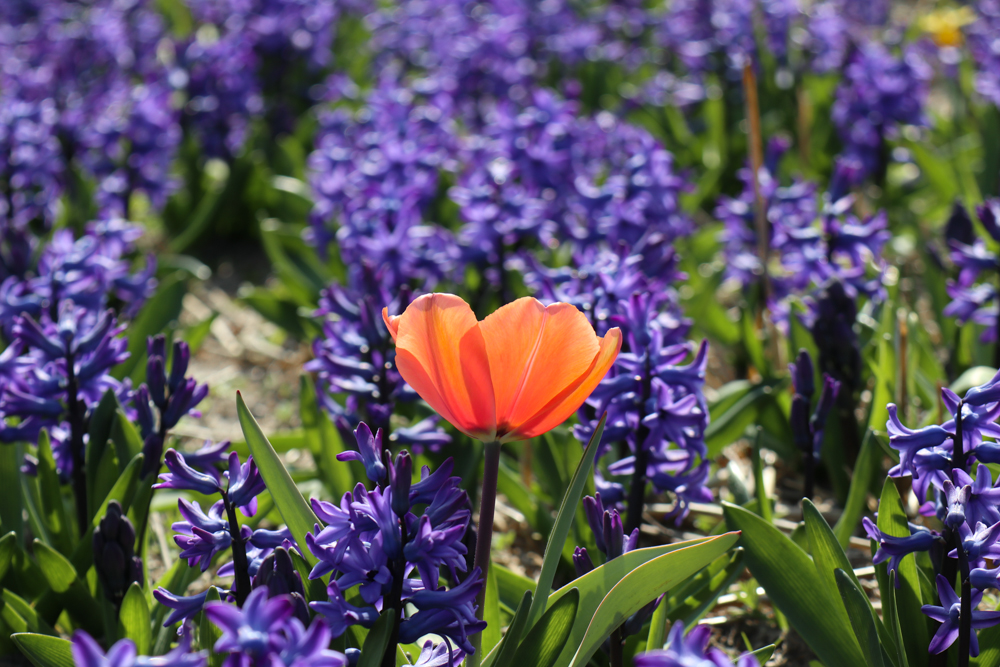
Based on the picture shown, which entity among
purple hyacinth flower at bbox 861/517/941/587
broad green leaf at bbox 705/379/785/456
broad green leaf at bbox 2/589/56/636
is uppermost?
purple hyacinth flower at bbox 861/517/941/587

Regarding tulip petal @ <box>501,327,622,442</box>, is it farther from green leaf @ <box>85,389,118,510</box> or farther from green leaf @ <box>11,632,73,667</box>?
green leaf @ <box>85,389,118,510</box>

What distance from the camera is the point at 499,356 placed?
1.29 m

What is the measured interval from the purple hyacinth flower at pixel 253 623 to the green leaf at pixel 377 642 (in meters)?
0.27

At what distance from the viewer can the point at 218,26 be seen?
231 inches

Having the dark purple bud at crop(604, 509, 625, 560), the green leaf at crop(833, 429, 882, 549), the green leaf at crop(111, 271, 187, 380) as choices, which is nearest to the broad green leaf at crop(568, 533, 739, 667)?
the dark purple bud at crop(604, 509, 625, 560)

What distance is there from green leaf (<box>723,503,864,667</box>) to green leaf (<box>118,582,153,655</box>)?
3.84 ft

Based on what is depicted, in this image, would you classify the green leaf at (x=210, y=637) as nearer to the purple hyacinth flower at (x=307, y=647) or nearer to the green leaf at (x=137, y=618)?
the green leaf at (x=137, y=618)

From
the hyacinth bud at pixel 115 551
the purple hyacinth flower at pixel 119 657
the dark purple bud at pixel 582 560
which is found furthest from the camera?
the hyacinth bud at pixel 115 551

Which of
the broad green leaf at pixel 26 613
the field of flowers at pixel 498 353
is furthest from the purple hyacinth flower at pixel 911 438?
the broad green leaf at pixel 26 613

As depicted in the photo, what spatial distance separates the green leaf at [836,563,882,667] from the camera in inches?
60.2

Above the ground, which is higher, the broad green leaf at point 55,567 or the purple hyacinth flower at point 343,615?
the purple hyacinth flower at point 343,615

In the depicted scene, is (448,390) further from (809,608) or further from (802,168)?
(802,168)

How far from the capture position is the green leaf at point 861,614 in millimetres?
1529

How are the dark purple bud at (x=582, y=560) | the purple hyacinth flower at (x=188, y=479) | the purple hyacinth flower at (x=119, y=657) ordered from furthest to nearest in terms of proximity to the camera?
the dark purple bud at (x=582, y=560) < the purple hyacinth flower at (x=188, y=479) < the purple hyacinth flower at (x=119, y=657)
